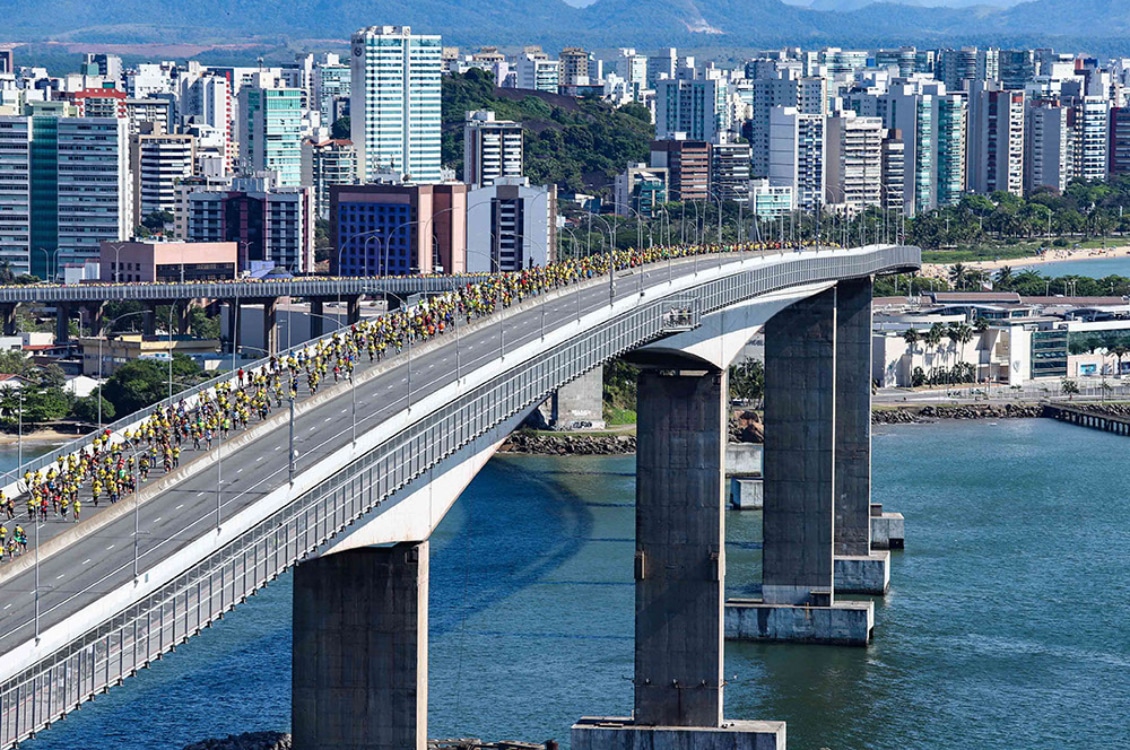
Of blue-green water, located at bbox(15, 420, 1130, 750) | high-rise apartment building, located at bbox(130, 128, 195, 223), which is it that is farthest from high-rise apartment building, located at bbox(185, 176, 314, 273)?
blue-green water, located at bbox(15, 420, 1130, 750)

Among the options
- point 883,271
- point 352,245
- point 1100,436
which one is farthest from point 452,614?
point 352,245

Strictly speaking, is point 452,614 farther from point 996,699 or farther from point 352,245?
point 352,245

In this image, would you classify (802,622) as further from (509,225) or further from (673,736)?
(509,225)

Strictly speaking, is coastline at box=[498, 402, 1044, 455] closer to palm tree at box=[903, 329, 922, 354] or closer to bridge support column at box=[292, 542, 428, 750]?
palm tree at box=[903, 329, 922, 354]

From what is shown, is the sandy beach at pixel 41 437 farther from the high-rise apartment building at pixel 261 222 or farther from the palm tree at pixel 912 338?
the high-rise apartment building at pixel 261 222

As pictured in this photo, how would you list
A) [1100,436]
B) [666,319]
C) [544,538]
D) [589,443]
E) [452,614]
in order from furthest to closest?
[1100,436]
[589,443]
[544,538]
[452,614]
[666,319]

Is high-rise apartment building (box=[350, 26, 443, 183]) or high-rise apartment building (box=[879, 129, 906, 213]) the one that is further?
high-rise apartment building (box=[879, 129, 906, 213])

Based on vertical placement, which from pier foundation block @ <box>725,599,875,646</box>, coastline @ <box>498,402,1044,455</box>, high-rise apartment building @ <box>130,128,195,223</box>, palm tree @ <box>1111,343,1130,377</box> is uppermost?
high-rise apartment building @ <box>130,128,195,223</box>

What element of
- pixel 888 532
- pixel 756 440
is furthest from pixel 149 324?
pixel 888 532
